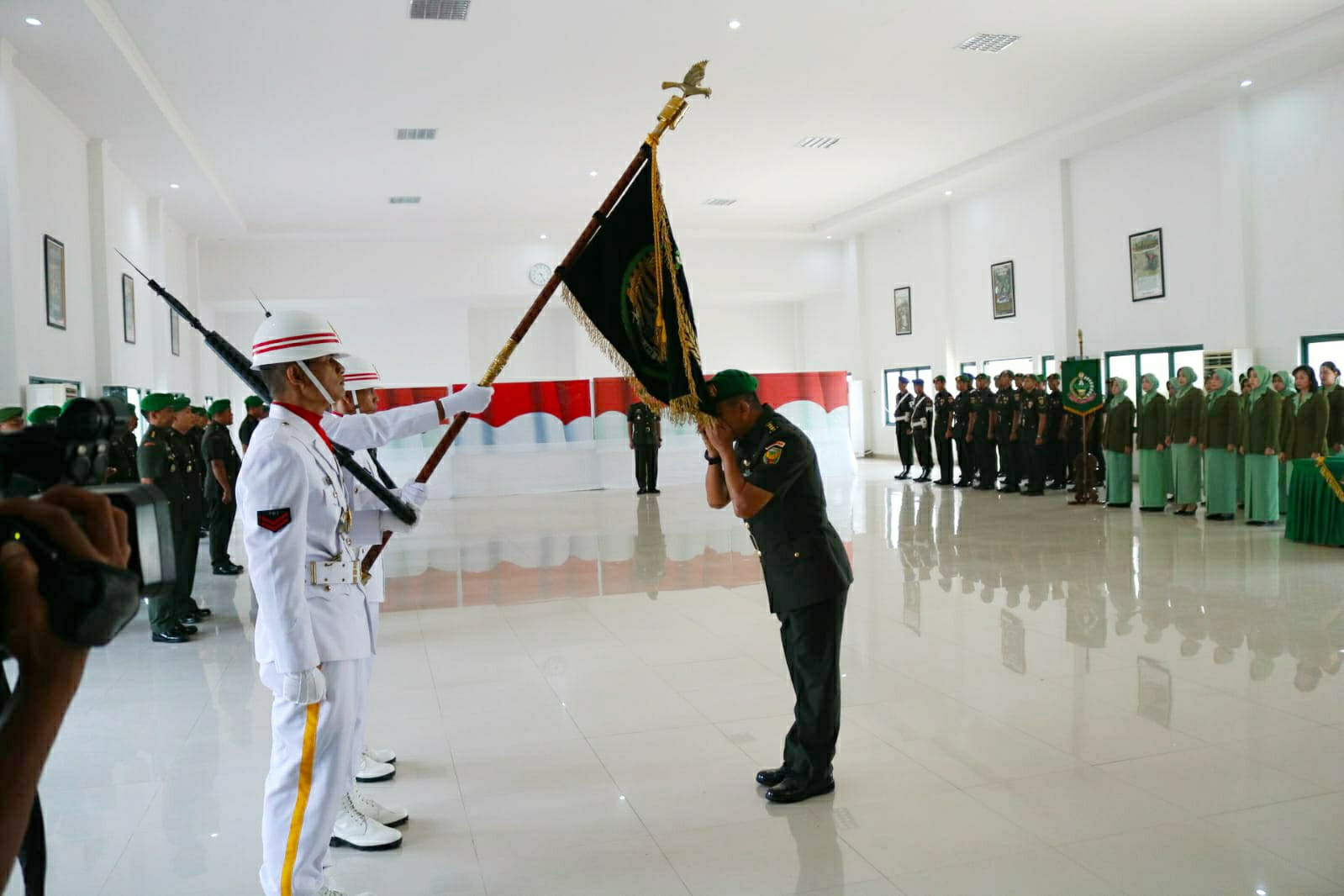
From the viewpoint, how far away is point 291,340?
2758 millimetres

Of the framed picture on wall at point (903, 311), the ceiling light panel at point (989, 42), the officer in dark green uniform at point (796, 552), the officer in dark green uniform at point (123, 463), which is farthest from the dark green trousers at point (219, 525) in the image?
the framed picture on wall at point (903, 311)

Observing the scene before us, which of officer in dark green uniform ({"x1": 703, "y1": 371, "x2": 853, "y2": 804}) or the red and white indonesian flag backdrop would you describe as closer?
officer in dark green uniform ({"x1": 703, "y1": 371, "x2": 853, "y2": 804})

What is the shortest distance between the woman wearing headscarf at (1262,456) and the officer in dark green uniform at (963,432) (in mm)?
5049

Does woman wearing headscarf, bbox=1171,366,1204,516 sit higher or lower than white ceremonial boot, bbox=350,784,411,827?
higher

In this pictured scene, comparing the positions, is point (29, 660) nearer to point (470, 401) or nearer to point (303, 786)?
point (303, 786)

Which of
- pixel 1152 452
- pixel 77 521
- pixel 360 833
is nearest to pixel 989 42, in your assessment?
pixel 1152 452

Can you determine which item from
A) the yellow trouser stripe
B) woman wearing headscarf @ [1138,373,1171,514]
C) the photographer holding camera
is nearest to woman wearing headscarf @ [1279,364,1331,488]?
woman wearing headscarf @ [1138,373,1171,514]

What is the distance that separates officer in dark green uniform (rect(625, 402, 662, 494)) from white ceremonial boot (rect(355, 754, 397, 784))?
1183 cm

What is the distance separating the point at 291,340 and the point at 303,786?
1211 mm

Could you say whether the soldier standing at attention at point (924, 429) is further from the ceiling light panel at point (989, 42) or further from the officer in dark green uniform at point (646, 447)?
the ceiling light panel at point (989, 42)

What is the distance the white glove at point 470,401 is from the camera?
3.28 meters

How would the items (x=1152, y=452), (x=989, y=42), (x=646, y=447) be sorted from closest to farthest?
1. (x=989, y=42)
2. (x=1152, y=452)
3. (x=646, y=447)

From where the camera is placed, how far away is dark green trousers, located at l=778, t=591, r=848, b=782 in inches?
136

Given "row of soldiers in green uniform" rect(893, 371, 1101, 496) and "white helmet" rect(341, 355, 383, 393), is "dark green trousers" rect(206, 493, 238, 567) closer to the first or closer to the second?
"white helmet" rect(341, 355, 383, 393)
